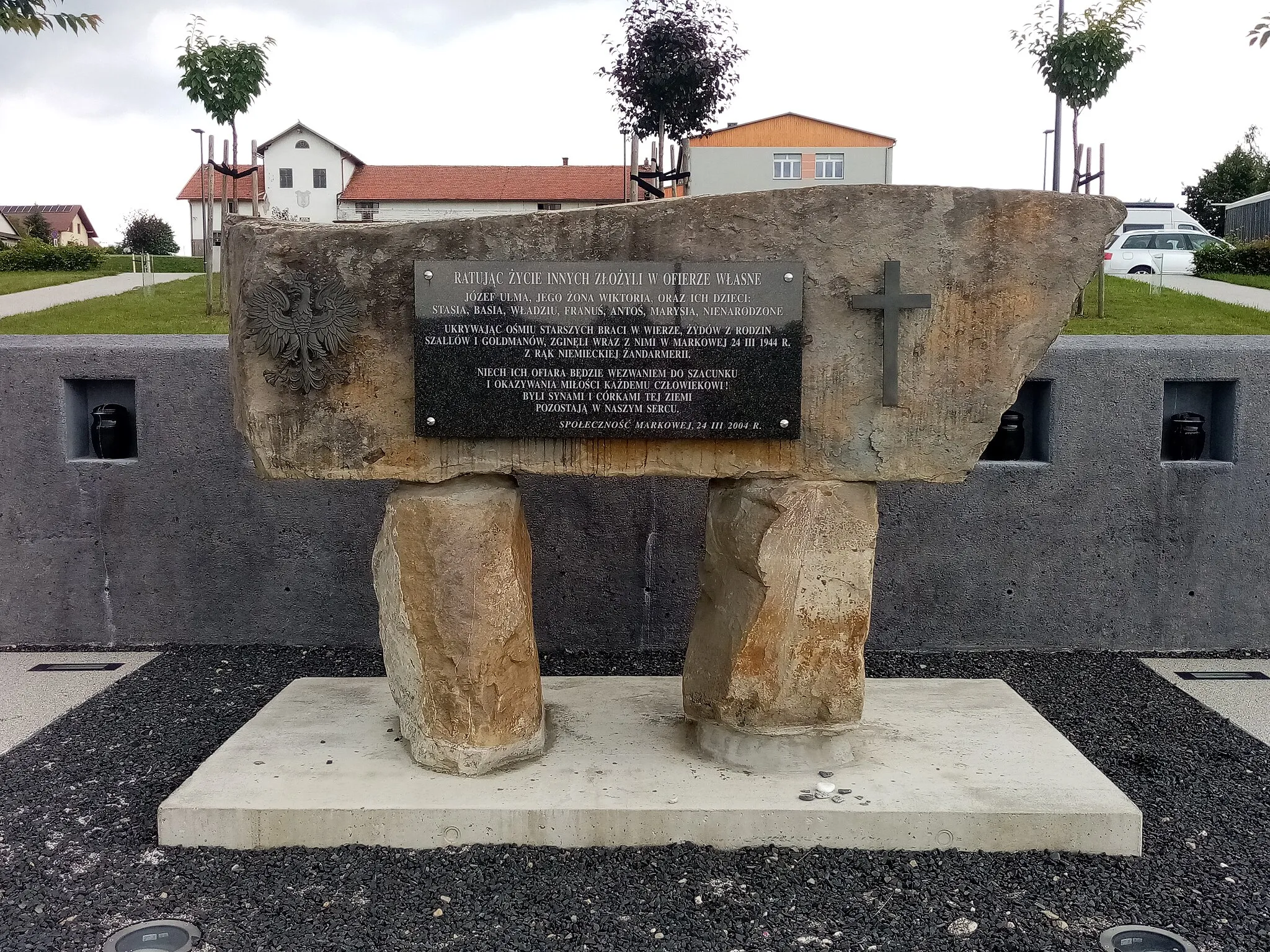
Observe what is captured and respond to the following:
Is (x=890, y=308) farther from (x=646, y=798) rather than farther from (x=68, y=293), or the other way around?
(x=68, y=293)

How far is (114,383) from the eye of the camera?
251 inches

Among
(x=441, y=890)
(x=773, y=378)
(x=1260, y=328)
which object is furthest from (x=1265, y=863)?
(x=1260, y=328)

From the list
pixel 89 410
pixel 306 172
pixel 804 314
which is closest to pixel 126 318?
pixel 89 410

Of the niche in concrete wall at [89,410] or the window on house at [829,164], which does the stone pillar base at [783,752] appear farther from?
the window on house at [829,164]

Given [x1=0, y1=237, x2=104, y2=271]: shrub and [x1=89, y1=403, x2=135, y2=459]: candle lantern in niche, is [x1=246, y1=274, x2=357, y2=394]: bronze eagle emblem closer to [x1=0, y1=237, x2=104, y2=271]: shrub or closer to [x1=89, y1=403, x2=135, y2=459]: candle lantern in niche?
[x1=89, y1=403, x2=135, y2=459]: candle lantern in niche

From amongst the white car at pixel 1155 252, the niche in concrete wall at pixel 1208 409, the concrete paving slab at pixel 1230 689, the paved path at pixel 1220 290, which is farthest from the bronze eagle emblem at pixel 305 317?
the white car at pixel 1155 252

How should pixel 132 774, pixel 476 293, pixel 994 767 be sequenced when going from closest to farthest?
pixel 476 293 < pixel 994 767 < pixel 132 774

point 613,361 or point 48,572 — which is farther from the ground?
point 613,361

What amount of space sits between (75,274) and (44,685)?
45.9ft

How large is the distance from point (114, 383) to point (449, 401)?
11.4ft

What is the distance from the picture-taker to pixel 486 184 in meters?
33.3

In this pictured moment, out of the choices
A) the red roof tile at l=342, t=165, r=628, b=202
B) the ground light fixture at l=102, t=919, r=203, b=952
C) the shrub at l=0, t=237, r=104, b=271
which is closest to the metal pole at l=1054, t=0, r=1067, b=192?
the ground light fixture at l=102, t=919, r=203, b=952

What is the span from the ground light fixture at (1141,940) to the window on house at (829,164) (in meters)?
23.6

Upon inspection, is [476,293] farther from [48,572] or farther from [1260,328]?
[1260,328]
